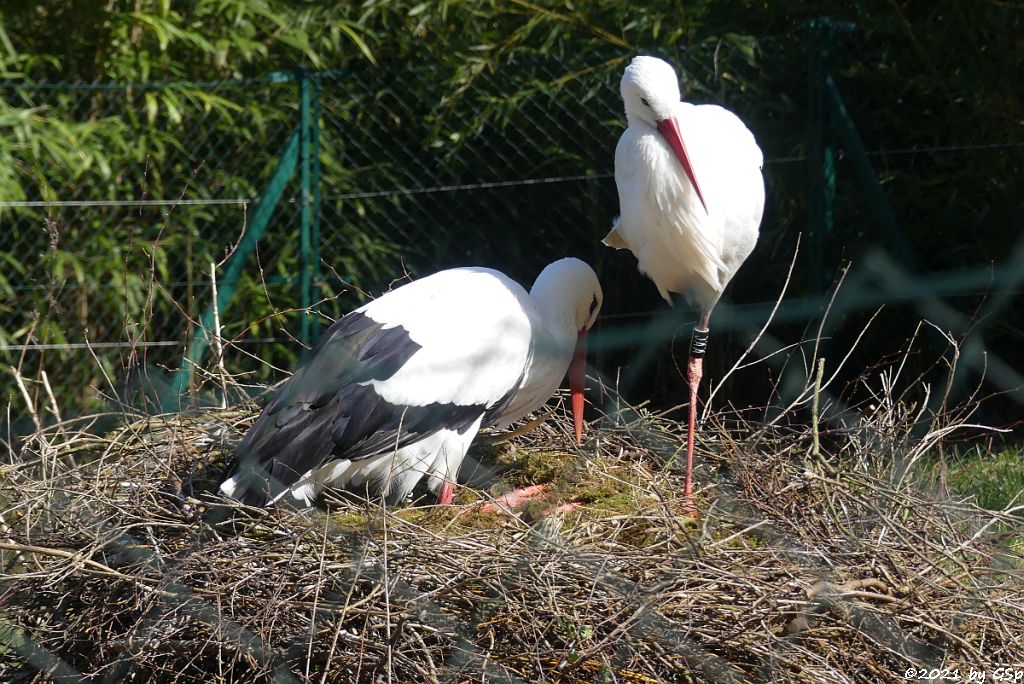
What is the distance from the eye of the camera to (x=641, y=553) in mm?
2596

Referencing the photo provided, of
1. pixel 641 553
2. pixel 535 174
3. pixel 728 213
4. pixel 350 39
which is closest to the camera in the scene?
pixel 641 553

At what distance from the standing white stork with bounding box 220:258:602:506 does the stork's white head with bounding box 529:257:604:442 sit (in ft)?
0.20

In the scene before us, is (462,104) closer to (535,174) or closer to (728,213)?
(535,174)

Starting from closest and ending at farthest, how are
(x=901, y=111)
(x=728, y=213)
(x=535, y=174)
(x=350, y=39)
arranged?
(x=728, y=213) → (x=901, y=111) → (x=535, y=174) → (x=350, y=39)

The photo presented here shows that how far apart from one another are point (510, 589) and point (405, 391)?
2.55ft

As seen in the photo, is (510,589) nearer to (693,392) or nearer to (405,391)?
(405,391)

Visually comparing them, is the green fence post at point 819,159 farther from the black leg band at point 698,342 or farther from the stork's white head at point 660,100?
the stork's white head at point 660,100

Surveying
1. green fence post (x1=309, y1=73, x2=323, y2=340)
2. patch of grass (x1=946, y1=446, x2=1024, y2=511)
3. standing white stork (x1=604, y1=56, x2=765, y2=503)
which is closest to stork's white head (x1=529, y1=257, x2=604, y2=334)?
standing white stork (x1=604, y1=56, x2=765, y2=503)

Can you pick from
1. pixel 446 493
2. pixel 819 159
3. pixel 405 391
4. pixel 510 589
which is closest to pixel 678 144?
pixel 405 391

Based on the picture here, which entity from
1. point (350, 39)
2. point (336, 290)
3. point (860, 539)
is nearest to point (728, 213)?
point (860, 539)

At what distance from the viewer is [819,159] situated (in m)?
4.50

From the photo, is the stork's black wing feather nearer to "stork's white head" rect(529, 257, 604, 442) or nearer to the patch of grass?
"stork's white head" rect(529, 257, 604, 442)

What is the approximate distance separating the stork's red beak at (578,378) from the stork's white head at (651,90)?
0.68 m

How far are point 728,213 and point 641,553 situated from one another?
3.63 ft
